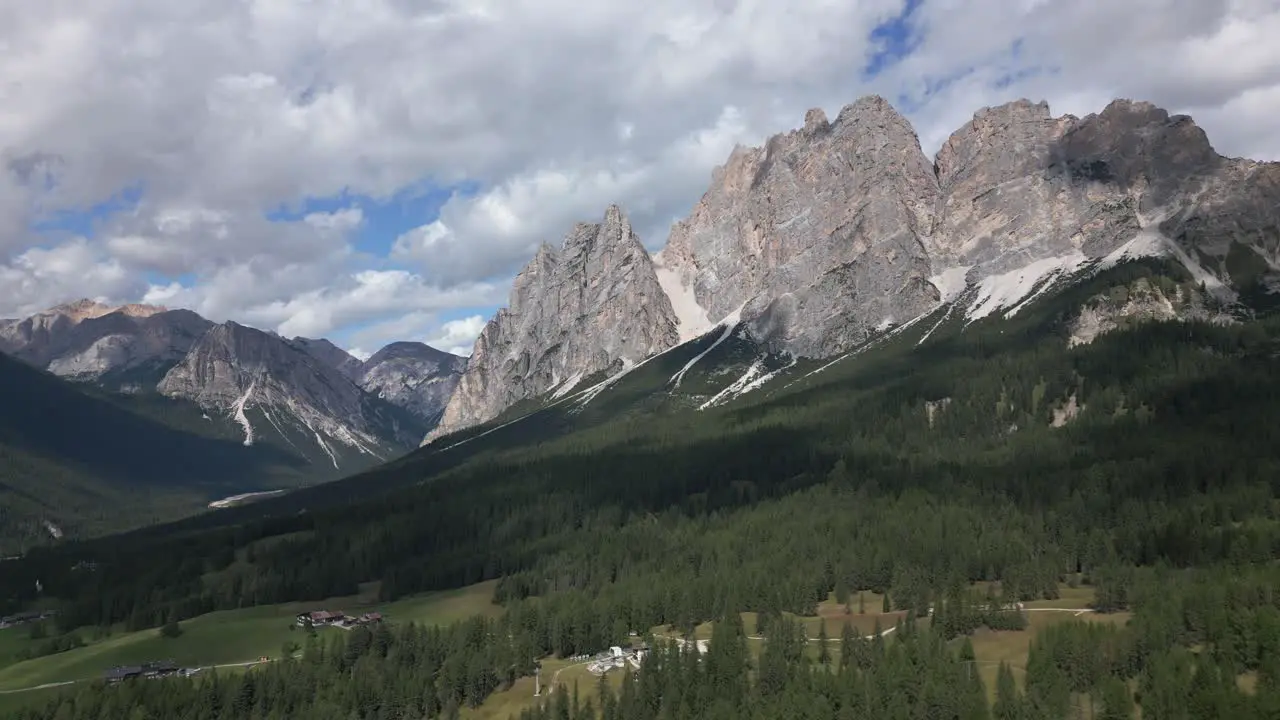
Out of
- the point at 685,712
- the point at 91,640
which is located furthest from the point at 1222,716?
the point at 91,640

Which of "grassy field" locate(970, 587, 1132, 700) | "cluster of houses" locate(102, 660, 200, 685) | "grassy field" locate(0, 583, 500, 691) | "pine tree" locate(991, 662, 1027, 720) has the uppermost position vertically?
"grassy field" locate(0, 583, 500, 691)

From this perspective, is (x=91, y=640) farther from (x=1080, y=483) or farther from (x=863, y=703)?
(x=1080, y=483)

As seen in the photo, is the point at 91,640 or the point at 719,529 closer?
the point at 91,640

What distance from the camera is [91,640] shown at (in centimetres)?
17288

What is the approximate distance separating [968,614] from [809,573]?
3490cm

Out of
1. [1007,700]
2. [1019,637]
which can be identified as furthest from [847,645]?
[1007,700]

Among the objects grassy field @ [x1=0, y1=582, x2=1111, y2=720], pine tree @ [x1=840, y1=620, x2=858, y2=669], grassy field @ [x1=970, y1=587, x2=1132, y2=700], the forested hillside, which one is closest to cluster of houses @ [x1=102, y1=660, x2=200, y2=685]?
grassy field @ [x1=0, y1=582, x2=1111, y2=720]

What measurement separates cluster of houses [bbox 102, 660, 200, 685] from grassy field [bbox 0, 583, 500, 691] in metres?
3.08

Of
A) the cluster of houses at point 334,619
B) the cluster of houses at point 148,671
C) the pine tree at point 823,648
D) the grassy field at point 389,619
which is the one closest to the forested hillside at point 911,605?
the pine tree at point 823,648

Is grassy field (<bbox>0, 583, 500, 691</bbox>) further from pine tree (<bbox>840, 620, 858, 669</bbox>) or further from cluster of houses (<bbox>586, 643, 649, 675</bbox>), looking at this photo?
pine tree (<bbox>840, 620, 858, 669</bbox>)

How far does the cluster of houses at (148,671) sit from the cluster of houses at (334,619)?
24053mm

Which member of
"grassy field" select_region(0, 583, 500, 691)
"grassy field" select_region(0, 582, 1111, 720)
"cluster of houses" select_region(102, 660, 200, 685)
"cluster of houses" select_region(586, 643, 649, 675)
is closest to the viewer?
"grassy field" select_region(0, 582, 1111, 720)

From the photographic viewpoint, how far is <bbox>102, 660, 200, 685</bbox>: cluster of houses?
458 ft

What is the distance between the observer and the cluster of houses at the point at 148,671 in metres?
139
